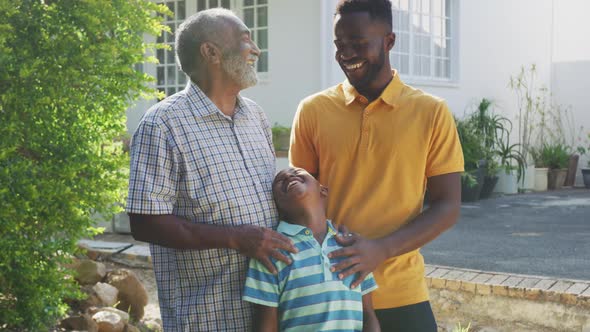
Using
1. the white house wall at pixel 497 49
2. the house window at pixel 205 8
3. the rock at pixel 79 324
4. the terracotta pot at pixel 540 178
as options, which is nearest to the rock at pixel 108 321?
the rock at pixel 79 324

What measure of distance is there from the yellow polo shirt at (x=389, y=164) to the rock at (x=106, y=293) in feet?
10.9

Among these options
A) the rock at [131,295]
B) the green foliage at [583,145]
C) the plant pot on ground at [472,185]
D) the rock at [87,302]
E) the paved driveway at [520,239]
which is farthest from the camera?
the green foliage at [583,145]

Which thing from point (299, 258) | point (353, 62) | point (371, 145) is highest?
point (353, 62)

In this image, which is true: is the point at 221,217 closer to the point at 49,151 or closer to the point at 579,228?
the point at 49,151

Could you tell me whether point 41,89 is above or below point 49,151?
above

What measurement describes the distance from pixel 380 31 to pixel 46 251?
2.86 metres

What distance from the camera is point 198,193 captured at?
7.54 feet

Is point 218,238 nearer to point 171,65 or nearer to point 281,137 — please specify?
point 281,137

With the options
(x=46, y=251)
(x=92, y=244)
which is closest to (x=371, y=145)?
(x=46, y=251)

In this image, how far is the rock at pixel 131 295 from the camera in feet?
18.5

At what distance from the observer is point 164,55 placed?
12164 millimetres

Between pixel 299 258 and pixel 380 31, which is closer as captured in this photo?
pixel 299 258

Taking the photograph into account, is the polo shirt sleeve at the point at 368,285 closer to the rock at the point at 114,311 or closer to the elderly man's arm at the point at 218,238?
the elderly man's arm at the point at 218,238

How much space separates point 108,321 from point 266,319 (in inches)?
120
